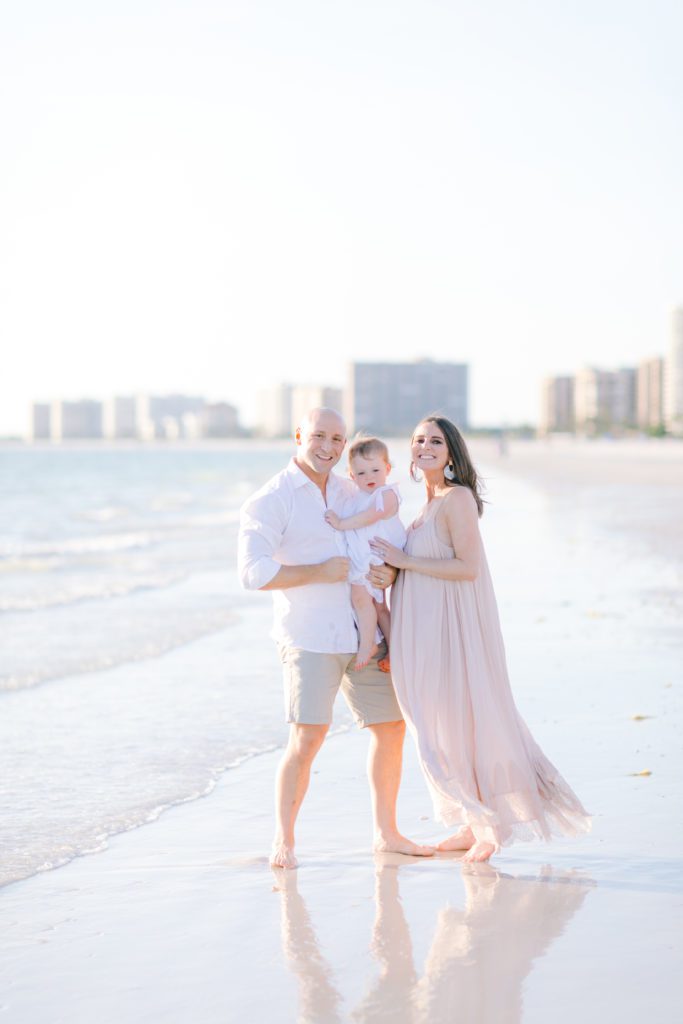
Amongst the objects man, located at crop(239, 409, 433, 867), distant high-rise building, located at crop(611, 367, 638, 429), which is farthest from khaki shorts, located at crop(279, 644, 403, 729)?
distant high-rise building, located at crop(611, 367, 638, 429)

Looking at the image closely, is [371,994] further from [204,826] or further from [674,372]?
[674,372]

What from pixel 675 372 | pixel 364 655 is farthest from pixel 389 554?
pixel 675 372

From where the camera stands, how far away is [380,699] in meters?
4.45

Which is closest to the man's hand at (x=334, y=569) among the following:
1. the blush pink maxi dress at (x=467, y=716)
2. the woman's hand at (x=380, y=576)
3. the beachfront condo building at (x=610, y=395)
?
the woman's hand at (x=380, y=576)

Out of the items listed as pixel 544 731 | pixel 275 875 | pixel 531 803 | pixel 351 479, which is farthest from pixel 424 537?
pixel 544 731

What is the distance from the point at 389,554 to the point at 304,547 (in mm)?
288

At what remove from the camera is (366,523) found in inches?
169

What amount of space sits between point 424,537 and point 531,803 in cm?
96

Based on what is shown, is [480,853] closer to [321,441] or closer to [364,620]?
[364,620]

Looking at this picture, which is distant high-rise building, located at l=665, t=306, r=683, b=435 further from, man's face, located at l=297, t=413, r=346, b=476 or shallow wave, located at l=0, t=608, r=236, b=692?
man's face, located at l=297, t=413, r=346, b=476

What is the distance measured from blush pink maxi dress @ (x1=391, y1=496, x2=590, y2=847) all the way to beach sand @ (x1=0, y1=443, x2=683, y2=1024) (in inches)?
7.5

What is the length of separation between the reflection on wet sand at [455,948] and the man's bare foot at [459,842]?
9.1 inches

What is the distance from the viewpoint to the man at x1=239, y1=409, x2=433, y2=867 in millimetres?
4246

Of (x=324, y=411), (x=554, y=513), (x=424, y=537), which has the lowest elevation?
(x=554, y=513)
